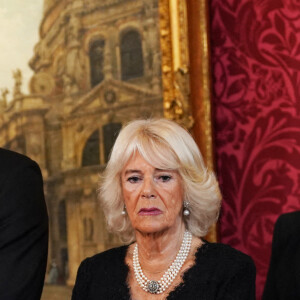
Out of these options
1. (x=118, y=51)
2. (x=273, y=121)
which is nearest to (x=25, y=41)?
(x=118, y=51)

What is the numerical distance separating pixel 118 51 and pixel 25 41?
56cm

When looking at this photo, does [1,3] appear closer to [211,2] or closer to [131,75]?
[131,75]

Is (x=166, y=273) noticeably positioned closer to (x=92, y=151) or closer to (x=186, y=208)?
(x=186, y=208)

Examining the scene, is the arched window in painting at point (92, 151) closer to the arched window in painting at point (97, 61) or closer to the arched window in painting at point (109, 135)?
the arched window in painting at point (109, 135)

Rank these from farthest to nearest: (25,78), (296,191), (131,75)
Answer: (25,78), (131,75), (296,191)

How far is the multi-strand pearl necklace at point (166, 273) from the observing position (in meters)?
2.46

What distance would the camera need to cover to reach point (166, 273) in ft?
8.15

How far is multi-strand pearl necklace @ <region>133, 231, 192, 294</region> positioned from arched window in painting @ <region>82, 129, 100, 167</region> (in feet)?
3.30

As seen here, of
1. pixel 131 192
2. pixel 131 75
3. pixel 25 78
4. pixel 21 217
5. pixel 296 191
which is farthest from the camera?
pixel 25 78

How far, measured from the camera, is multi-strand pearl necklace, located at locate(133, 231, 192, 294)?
2.46m

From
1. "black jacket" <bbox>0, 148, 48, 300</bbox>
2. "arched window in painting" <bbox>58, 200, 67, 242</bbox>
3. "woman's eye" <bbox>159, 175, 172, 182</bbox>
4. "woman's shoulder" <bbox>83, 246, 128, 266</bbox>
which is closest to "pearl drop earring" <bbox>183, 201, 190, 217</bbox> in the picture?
"woman's eye" <bbox>159, 175, 172, 182</bbox>

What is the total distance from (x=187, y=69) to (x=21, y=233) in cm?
133

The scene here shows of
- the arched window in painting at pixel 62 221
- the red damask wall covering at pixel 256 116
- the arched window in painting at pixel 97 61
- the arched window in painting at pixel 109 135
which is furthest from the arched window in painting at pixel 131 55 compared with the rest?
the arched window in painting at pixel 62 221

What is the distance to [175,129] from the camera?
8.28ft
